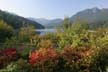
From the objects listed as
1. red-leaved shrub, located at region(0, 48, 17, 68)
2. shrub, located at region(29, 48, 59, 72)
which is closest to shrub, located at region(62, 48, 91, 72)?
shrub, located at region(29, 48, 59, 72)

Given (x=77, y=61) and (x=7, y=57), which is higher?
(x=7, y=57)

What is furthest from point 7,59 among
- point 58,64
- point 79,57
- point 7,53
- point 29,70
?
point 79,57

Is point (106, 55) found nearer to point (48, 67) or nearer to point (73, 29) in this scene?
point (48, 67)

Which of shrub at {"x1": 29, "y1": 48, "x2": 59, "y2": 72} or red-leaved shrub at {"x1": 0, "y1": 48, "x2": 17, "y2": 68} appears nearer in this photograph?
shrub at {"x1": 29, "y1": 48, "x2": 59, "y2": 72}

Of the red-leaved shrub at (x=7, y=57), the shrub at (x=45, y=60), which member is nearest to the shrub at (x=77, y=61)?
the shrub at (x=45, y=60)

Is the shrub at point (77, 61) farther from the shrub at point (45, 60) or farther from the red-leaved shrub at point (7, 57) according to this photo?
the red-leaved shrub at point (7, 57)

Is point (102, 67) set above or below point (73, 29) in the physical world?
below

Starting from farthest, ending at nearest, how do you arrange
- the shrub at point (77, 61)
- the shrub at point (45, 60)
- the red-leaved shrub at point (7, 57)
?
the red-leaved shrub at point (7, 57) → the shrub at point (77, 61) → the shrub at point (45, 60)

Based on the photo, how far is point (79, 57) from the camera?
17547mm

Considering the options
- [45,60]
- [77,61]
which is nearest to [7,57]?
[45,60]

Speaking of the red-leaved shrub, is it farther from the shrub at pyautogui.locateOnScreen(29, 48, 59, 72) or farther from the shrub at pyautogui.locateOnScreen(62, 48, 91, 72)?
the shrub at pyautogui.locateOnScreen(62, 48, 91, 72)

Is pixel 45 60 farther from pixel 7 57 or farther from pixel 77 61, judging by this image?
pixel 7 57

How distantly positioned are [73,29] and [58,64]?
38.0 ft

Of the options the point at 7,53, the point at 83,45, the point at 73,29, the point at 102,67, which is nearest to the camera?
the point at 102,67
